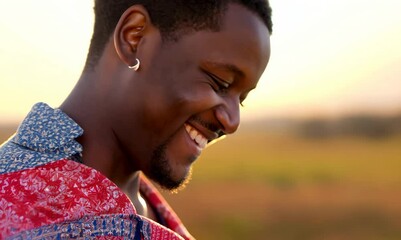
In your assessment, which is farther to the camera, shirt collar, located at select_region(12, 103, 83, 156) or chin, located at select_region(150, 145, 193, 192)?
chin, located at select_region(150, 145, 193, 192)

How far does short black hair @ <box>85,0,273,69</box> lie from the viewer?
2.42 m

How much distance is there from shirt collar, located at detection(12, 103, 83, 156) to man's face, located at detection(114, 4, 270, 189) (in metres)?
0.15

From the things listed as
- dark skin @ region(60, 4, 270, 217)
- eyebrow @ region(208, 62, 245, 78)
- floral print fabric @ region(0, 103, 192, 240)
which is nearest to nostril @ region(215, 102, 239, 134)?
dark skin @ region(60, 4, 270, 217)

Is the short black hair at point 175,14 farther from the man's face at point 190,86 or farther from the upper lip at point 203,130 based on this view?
the upper lip at point 203,130

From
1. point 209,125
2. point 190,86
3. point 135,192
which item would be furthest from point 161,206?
point 190,86

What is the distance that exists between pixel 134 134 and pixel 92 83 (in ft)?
0.63

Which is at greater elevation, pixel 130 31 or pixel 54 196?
pixel 130 31

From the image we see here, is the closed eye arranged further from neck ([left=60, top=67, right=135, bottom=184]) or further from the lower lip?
neck ([left=60, top=67, right=135, bottom=184])

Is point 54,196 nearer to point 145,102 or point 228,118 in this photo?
point 145,102

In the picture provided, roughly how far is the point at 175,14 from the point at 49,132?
48 cm

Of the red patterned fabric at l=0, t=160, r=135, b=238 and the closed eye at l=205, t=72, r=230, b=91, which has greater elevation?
the closed eye at l=205, t=72, r=230, b=91

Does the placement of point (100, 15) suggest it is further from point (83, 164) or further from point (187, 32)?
point (83, 164)

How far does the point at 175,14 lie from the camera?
244 centimetres

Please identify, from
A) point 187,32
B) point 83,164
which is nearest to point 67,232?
point 83,164
